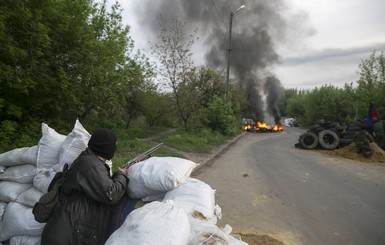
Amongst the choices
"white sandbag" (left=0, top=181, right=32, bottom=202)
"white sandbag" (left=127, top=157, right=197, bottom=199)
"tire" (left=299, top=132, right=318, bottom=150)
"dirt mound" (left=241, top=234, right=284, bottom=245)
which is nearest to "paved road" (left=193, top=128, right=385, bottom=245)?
"dirt mound" (left=241, top=234, right=284, bottom=245)

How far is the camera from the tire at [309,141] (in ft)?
51.5

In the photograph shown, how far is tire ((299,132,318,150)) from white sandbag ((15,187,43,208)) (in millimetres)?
14124

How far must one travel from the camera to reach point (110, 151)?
2.77 metres

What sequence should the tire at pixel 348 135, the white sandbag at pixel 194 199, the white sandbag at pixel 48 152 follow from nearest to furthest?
the white sandbag at pixel 194 199 < the white sandbag at pixel 48 152 < the tire at pixel 348 135

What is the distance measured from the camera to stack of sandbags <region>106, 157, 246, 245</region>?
2.13m

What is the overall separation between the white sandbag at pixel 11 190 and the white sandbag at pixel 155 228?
200 cm

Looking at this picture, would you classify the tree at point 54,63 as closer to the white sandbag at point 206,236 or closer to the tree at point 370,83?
the white sandbag at point 206,236

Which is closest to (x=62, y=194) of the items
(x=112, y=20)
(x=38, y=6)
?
(x=38, y=6)

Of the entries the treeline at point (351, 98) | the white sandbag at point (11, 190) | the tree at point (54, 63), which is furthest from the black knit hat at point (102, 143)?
the treeline at point (351, 98)

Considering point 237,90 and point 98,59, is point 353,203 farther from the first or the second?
point 237,90

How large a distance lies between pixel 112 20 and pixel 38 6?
562cm

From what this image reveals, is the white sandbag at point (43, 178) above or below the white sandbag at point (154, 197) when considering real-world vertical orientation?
above

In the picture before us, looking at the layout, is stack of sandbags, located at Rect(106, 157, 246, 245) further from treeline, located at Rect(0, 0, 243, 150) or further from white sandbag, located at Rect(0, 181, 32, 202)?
treeline, located at Rect(0, 0, 243, 150)

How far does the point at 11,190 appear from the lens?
12.2ft
